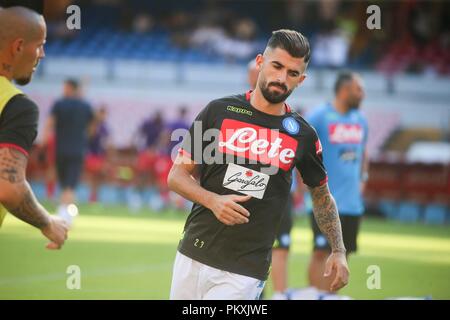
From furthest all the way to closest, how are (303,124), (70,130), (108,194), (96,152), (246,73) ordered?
(246,73)
(108,194)
(96,152)
(70,130)
(303,124)

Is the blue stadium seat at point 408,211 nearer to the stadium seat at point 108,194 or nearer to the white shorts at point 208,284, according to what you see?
the stadium seat at point 108,194

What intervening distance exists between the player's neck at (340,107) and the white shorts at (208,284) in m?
4.81

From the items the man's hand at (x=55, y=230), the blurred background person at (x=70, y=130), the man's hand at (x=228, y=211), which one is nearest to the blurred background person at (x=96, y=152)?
the blurred background person at (x=70, y=130)

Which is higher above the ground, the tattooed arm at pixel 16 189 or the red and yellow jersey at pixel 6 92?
the red and yellow jersey at pixel 6 92

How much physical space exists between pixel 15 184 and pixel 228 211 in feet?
4.22

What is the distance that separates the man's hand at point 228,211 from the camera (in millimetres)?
5332

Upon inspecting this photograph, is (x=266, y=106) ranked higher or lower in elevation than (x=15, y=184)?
higher

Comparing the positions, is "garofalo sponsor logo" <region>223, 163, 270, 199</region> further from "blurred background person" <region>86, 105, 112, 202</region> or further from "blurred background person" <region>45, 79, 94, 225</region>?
"blurred background person" <region>86, 105, 112, 202</region>

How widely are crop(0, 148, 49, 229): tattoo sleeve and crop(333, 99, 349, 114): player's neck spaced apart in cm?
573

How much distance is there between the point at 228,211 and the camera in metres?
5.34

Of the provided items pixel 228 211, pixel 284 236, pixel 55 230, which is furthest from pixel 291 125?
pixel 284 236

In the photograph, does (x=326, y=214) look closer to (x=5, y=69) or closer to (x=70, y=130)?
(x=5, y=69)

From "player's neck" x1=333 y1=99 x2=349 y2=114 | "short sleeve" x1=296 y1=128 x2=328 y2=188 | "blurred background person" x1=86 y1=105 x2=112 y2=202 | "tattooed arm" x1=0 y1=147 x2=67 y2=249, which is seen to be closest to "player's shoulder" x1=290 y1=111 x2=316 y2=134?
"short sleeve" x1=296 y1=128 x2=328 y2=188

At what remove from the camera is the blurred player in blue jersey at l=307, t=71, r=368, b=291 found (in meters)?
9.98
